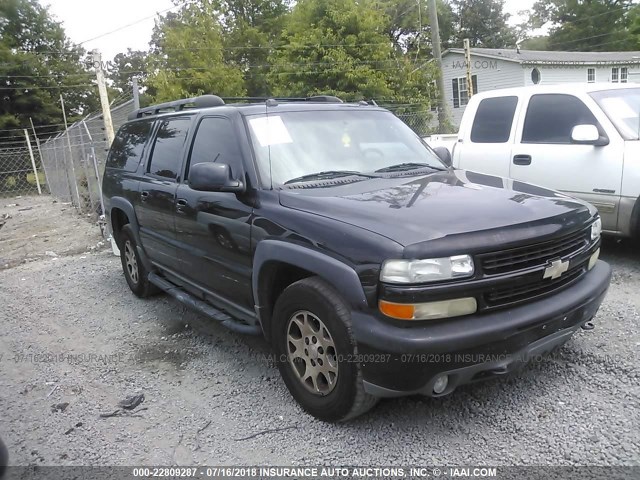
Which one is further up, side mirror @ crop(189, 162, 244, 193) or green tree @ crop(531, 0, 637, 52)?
green tree @ crop(531, 0, 637, 52)

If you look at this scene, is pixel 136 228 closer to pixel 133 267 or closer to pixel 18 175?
pixel 133 267

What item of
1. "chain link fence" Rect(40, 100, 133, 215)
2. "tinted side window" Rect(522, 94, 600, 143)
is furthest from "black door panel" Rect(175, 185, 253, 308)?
"chain link fence" Rect(40, 100, 133, 215)

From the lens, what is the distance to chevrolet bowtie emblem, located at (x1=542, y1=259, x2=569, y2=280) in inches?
106

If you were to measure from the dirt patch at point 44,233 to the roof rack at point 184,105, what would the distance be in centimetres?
381

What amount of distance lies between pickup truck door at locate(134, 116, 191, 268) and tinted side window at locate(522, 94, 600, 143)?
3882 millimetres

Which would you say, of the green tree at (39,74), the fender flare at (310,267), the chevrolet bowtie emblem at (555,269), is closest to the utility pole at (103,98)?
the fender flare at (310,267)

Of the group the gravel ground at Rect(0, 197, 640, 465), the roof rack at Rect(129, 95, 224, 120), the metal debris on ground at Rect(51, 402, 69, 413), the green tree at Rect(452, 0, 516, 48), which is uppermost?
the green tree at Rect(452, 0, 516, 48)

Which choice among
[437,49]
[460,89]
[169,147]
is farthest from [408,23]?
[169,147]

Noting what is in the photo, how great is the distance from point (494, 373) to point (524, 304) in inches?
15.4

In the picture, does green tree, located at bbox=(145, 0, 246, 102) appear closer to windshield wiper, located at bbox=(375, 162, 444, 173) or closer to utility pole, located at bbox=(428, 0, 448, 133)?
utility pole, located at bbox=(428, 0, 448, 133)

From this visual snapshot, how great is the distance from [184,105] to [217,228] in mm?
1711

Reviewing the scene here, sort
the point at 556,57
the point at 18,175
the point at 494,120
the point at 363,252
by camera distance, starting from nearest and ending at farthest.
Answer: the point at 363,252 < the point at 494,120 < the point at 18,175 < the point at 556,57

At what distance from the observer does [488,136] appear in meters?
6.28

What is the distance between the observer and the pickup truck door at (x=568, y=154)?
5.11 metres
